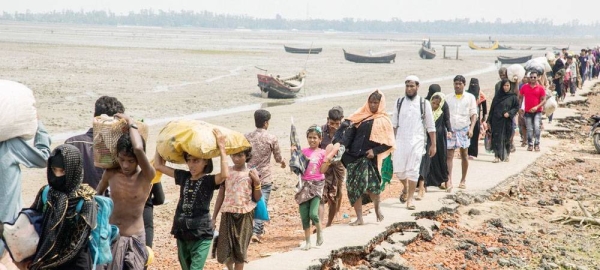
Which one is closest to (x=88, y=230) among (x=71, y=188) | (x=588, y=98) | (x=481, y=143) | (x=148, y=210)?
(x=71, y=188)

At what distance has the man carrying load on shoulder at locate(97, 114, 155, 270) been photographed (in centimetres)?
527

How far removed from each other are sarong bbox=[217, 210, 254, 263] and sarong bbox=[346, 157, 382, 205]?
201cm

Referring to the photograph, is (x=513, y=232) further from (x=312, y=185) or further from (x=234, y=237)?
(x=234, y=237)

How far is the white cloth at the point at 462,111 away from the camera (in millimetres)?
10773

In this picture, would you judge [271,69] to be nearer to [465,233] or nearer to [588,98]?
[588,98]

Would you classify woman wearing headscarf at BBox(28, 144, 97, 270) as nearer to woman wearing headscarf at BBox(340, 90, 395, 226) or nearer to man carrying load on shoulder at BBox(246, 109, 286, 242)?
man carrying load on shoulder at BBox(246, 109, 286, 242)

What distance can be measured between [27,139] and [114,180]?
0.72 m

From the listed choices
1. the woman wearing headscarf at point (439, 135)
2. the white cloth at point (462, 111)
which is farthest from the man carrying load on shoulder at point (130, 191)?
the white cloth at point (462, 111)

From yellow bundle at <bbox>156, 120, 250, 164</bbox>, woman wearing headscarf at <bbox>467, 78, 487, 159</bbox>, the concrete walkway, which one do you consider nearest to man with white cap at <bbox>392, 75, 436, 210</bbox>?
the concrete walkway

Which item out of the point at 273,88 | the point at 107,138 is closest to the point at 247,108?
the point at 273,88

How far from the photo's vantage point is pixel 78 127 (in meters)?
19.6

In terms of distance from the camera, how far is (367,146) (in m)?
8.34

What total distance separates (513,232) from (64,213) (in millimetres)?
6295

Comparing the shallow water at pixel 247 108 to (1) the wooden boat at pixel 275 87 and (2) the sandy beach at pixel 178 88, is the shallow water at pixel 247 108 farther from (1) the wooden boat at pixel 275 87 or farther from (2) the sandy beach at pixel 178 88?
(1) the wooden boat at pixel 275 87
